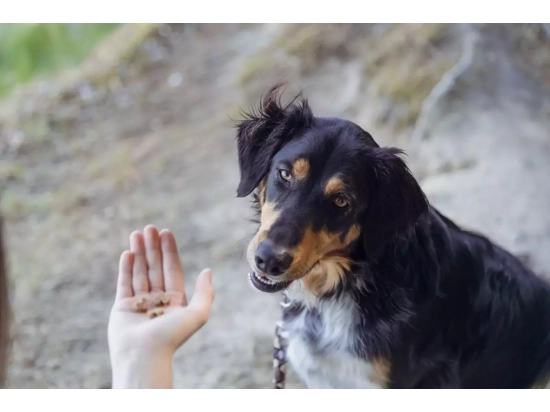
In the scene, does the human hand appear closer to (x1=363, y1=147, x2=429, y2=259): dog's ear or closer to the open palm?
the open palm

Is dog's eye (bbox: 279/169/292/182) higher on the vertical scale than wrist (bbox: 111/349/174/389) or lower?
higher

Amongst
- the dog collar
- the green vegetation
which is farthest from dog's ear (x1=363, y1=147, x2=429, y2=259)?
the green vegetation

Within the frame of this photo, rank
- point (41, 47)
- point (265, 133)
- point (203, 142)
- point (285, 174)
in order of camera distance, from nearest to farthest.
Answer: point (285, 174) < point (265, 133) < point (41, 47) < point (203, 142)

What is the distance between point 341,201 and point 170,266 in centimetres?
77

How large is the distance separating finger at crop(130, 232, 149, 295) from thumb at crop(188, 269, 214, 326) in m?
0.19

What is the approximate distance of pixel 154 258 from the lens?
1.94 meters

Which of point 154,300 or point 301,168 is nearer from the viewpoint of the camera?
point 301,168

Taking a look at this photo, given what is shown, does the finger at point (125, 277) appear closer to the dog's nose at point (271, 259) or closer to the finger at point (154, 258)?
the finger at point (154, 258)

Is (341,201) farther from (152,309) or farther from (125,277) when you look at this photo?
(125,277)

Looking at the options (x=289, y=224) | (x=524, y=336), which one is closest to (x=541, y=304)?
(x=524, y=336)

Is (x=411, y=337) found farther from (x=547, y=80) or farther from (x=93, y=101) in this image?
(x=93, y=101)

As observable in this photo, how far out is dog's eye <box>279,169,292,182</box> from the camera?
1461mm

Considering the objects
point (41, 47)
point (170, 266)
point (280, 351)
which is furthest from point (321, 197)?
point (41, 47)

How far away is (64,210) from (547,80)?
201 centimetres
